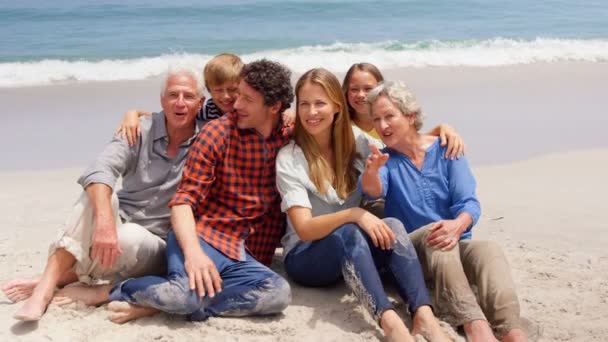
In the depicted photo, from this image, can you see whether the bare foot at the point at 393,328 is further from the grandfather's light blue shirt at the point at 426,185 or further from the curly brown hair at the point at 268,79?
the curly brown hair at the point at 268,79

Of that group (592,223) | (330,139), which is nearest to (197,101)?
(330,139)

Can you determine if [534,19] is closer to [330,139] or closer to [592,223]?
[592,223]

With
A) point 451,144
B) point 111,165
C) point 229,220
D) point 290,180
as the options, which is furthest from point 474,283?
point 111,165

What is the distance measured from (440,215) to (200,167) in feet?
4.30

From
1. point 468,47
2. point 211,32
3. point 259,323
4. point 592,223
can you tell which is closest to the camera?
point 259,323

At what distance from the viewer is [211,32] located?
1764cm

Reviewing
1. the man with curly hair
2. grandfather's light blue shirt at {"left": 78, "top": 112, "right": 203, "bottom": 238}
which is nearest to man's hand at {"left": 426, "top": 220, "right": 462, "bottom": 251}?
the man with curly hair

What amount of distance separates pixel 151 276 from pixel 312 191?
0.95 meters

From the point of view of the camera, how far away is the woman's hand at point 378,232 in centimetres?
337

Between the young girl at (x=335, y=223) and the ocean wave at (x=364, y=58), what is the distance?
8.56 meters

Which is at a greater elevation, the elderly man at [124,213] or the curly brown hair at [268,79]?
the curly brown hair at [268,79]

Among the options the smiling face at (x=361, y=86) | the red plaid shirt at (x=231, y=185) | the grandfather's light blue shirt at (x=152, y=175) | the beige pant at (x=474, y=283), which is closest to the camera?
the beige pant at (x=474, y=283)

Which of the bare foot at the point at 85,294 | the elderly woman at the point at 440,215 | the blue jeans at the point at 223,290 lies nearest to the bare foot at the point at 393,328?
the elderly woman at the point at 440,215

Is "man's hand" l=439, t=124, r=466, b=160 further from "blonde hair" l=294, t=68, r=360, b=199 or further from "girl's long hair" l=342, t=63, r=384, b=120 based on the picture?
"girl's long hair" l=342, t=63, r=384, b=120
